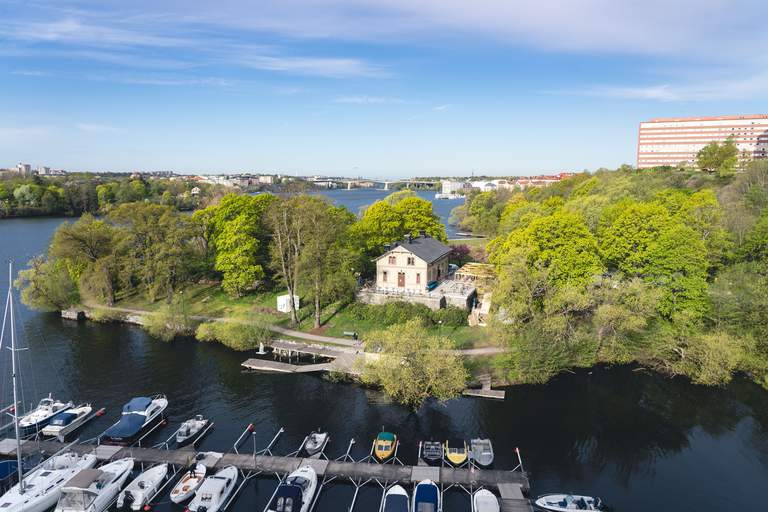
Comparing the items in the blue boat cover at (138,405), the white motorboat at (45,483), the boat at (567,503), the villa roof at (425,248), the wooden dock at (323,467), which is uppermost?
the villa roof at (425,248)

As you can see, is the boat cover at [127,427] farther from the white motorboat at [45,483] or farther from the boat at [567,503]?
the boat at [567,503]

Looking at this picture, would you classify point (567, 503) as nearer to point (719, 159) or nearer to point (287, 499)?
point (287, 499)

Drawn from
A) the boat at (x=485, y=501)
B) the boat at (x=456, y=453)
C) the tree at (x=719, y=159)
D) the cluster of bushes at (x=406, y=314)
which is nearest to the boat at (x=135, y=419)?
the boat at (x=456, y=453)

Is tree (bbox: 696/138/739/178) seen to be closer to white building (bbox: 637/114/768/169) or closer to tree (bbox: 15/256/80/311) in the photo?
white building (bbox: 637/114/768/169)

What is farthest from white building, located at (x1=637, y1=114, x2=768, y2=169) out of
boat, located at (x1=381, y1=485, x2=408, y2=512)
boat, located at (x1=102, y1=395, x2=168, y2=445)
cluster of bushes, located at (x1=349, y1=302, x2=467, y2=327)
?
boat, located at (x1=102, y1=395, x2=168, y2=445)

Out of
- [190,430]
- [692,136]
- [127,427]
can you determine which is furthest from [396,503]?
[692,136]

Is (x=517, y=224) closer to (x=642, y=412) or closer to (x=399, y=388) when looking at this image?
(x=642, y=412)

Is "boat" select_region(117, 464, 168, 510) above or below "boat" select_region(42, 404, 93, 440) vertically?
below
